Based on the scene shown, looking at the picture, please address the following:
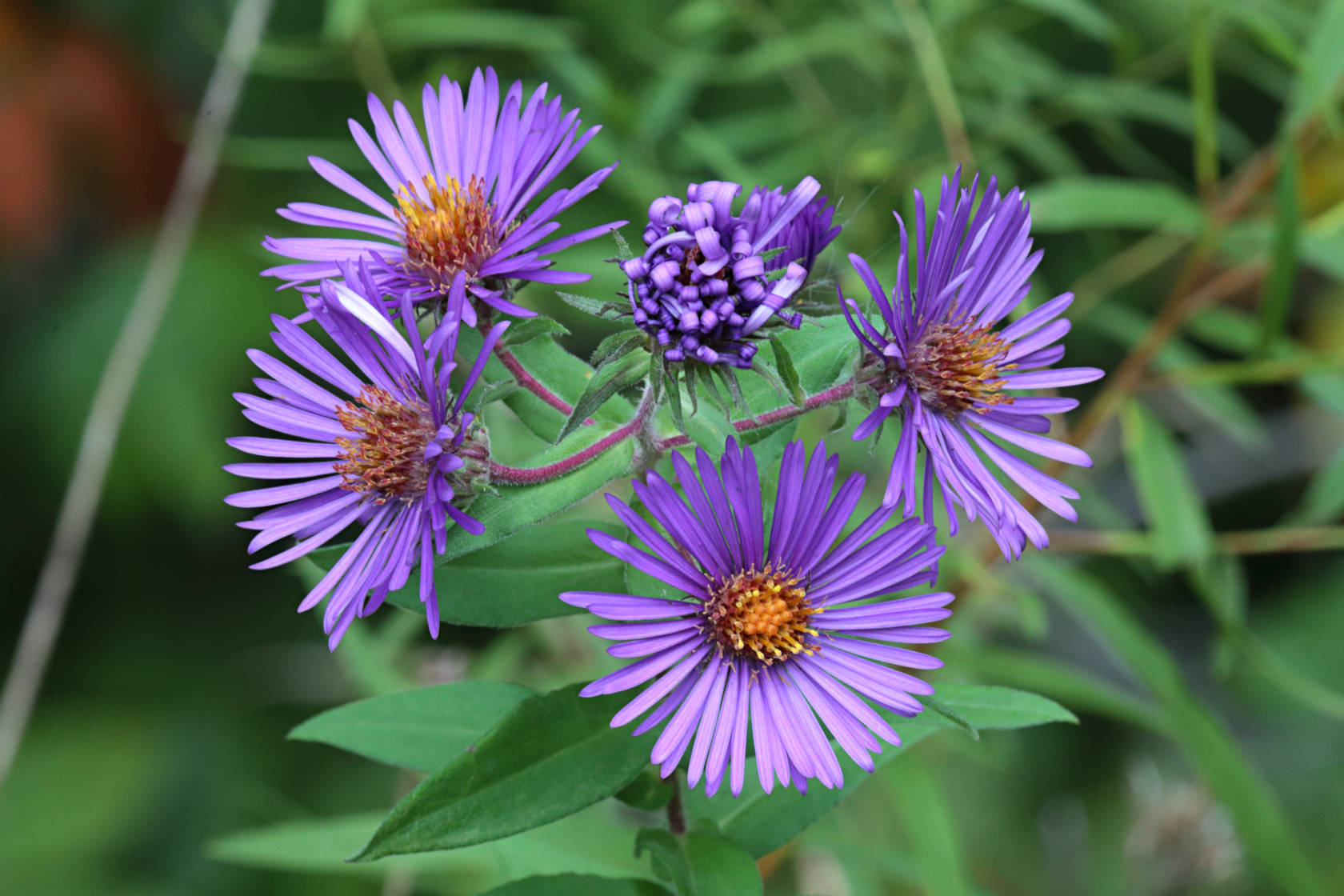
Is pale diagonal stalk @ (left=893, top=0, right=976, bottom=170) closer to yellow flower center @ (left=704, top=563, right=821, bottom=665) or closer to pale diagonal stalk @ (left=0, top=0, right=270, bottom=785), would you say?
yellow flower center @ (left=704, top=563, right=821, bottom=665)

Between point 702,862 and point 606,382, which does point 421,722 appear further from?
point 606,382

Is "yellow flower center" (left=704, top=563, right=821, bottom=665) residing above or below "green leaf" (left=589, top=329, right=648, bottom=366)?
below

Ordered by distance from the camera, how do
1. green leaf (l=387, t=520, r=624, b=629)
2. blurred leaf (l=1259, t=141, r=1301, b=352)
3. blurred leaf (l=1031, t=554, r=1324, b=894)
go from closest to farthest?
green leaf (l=387, t=520, r=624, b=629) < blurred leaf (l=1259, t=141, r=1301, b=352) < blurred leaf (l=1031, t=554, r=1324, b=894)

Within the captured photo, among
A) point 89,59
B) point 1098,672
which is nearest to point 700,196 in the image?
point 1098,672

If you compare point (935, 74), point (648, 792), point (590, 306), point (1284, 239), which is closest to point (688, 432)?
point (590, 306)

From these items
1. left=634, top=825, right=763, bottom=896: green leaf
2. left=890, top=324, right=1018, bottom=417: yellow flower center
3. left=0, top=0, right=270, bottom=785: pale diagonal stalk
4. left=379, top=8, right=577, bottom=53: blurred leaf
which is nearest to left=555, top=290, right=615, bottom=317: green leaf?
left=890, top=324, right=1018, bottom=417: yellow flower center

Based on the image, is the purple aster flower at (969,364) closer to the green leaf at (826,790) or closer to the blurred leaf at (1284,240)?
the green leaf at (826,790)
